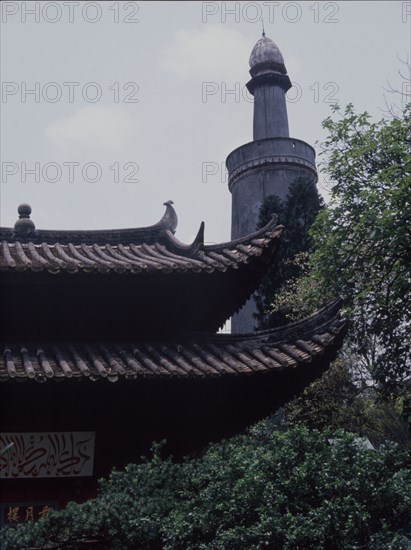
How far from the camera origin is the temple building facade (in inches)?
367

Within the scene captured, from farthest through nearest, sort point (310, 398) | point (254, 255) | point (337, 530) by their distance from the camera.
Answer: point (310, 398), point (254, 255), point (337, 530)

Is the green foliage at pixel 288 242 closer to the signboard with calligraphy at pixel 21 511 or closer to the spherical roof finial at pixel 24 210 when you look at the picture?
the spherical roof finial at pixel 24 210

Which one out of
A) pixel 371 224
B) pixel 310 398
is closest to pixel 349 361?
pixel 310 398

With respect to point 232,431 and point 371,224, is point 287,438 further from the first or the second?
point 371,224

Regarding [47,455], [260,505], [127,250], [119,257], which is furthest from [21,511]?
[127,250]

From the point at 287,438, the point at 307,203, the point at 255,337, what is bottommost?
the point at 287,438

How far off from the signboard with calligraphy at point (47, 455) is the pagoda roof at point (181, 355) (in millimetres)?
923

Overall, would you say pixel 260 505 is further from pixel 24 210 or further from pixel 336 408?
pixel 336 408

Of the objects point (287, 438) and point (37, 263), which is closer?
point (287, 438)

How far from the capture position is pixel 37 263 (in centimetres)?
973

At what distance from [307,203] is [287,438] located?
24675 mm

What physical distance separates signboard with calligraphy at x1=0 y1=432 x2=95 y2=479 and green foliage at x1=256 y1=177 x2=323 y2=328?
1717 cm

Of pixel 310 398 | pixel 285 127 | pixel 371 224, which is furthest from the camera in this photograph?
pixel 285 127

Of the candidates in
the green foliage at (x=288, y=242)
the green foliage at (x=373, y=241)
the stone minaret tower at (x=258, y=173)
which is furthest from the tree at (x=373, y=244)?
the stone minaret tower at (x=258, y=173)
